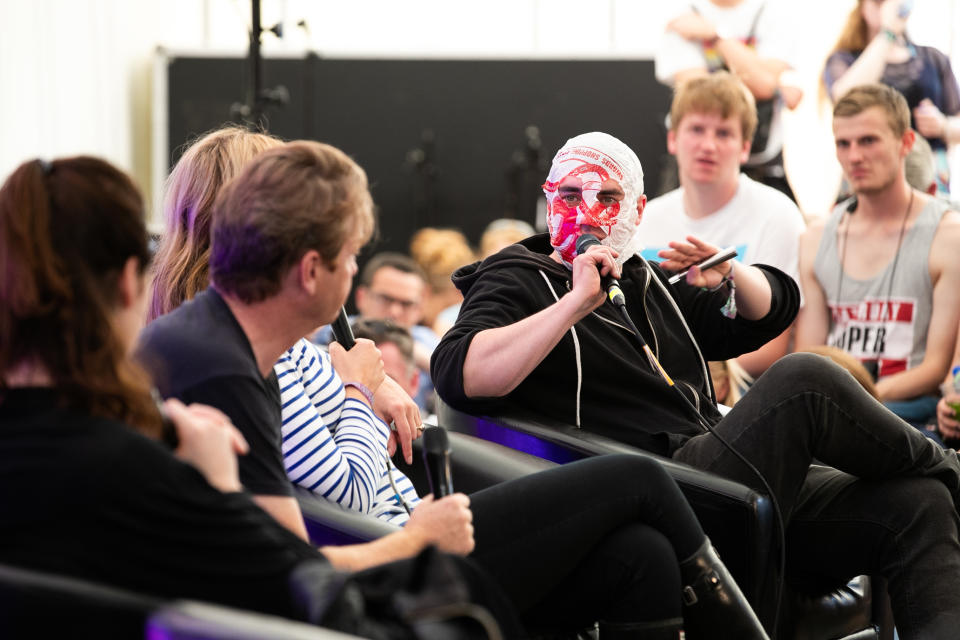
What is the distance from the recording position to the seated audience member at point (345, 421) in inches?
55.3

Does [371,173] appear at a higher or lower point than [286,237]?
lower

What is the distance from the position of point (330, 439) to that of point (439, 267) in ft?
12.5

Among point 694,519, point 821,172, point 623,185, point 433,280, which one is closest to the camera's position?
point 694,519

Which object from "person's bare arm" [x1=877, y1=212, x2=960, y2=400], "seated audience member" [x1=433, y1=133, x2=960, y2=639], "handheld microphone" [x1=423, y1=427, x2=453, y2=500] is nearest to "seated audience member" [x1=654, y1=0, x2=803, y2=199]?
"person's bare arm" [x1=877, y1=212, x2=960, y2=400]

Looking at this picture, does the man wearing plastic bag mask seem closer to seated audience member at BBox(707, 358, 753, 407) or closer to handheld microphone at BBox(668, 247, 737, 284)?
handheld microphone at BBox(668, 247, 737, 284)

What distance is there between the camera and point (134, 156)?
7.72 metres

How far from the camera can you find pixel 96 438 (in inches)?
43.5

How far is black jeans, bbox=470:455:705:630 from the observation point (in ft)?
5.34

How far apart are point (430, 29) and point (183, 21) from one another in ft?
5.77

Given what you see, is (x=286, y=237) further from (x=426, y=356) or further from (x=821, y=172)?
(x=821, y=172)

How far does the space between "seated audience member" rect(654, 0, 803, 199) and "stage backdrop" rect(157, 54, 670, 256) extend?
255cm

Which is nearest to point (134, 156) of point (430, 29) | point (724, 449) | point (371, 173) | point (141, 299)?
point (371, 173)

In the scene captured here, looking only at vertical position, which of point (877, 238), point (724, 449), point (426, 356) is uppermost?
point (877, 238)

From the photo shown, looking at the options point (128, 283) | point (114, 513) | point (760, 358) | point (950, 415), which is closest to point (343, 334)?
point (128, 283)
